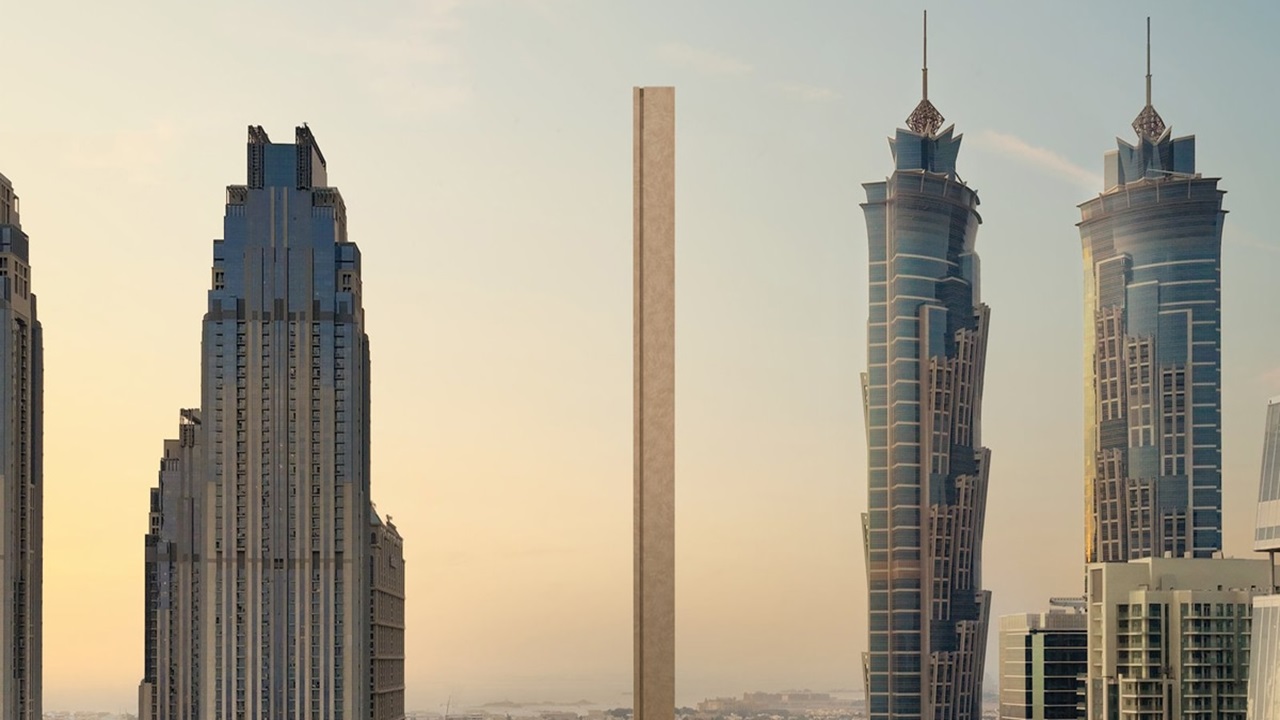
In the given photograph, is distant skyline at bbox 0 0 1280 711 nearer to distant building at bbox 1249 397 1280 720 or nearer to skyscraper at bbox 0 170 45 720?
distant building at bbox 1249 397 1280 720

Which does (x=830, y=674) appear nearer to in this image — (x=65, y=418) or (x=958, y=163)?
(x=958, y=163)

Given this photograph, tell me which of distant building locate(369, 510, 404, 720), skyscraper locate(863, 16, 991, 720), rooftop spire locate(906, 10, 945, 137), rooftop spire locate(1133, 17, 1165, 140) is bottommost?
distant building locate(369, 510, 404, 720)

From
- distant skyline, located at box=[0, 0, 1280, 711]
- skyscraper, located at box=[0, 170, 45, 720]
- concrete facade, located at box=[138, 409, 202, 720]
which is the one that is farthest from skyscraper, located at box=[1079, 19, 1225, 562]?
concrete facade, located at box=[138, 409, 202, 720]

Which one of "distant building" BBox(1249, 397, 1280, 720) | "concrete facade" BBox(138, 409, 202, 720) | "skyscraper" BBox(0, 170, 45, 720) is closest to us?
"distant building" BBox(1249, 397, 1280, 720)

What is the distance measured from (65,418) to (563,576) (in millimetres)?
2677

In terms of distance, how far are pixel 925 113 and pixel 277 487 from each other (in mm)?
16868

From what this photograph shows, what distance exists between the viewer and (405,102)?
3990 millimetres

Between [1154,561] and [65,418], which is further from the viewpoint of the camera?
[1154,561]

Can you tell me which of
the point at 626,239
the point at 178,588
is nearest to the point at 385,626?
the point at 178,588

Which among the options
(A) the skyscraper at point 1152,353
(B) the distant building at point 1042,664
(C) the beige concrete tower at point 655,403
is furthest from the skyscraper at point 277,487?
(C) the beige concrete tower at point 655,403

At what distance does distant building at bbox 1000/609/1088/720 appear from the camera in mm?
6406

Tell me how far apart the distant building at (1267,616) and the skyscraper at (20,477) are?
28.0 feet

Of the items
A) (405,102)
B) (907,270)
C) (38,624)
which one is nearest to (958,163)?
(907,270)

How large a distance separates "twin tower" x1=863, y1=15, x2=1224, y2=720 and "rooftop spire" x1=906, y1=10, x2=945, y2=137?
2cm
